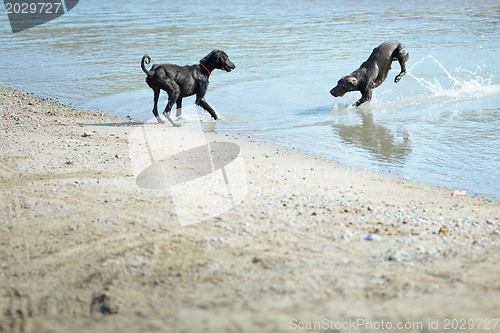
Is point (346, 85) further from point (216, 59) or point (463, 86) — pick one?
point (463, 86)

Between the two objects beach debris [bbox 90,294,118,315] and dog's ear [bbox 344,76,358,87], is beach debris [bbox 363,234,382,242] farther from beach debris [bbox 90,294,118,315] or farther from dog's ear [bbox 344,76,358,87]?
dog's ear [bbox 344,76,358,87]

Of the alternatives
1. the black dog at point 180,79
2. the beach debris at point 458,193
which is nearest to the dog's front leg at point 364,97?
the black dog at point 180,79

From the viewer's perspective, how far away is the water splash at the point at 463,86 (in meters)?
10.9

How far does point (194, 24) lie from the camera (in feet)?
77.9

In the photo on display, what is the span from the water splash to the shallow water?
4 centimetres

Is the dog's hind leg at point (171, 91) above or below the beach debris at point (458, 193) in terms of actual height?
above

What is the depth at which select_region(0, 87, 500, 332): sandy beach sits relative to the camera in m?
3.21

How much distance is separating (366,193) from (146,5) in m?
31.2

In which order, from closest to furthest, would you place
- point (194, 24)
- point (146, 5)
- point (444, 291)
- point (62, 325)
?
point (62, 325)
point (444, 291)
point (194, 24)
point (146, 5)

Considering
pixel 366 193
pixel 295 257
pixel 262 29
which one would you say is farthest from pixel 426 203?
pixel 262 29

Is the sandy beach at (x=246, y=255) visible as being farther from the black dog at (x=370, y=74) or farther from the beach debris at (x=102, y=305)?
the black dog at (x=370, y=74)

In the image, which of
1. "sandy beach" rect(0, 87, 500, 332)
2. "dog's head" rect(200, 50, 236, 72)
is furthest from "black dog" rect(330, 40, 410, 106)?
"sandy beach" rect(0, 87, 500, 332)

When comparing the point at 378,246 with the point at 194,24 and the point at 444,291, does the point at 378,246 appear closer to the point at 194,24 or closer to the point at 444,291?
the point at 444,291

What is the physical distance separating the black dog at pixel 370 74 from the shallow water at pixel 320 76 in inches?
15.3
